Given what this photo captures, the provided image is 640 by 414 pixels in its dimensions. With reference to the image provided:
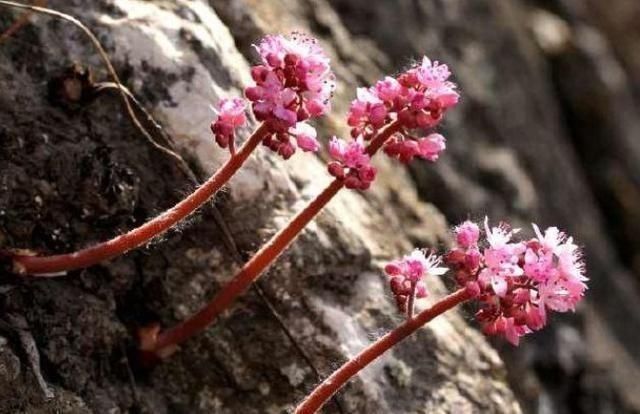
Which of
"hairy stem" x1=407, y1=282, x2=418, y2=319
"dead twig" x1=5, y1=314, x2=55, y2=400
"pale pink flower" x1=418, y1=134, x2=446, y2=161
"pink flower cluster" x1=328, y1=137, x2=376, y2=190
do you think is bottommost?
"dead twig" x1=5, y1=314, x2=55, y2=400

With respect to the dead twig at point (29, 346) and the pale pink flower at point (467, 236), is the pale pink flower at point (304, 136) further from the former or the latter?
the dead twig at point (29, 346)

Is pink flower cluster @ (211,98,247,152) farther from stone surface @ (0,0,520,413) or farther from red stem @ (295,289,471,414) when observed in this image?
red stem @ (295,289,471,414)

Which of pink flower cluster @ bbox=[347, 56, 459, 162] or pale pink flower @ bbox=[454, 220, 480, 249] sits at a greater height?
pink flower cluster @ bbox=[347, 56, 459, 162]

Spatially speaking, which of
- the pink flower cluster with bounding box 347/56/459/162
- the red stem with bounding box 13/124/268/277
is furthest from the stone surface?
the pink flower cluster with bounding box 347/56/459/162

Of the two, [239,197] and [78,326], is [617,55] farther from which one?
[78,326]

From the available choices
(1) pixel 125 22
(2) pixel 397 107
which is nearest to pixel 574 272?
(2) pixel 397 107

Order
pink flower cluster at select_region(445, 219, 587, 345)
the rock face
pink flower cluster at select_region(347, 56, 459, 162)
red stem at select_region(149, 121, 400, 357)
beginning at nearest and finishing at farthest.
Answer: pink flower cluster at select_region(445, 219, 587, 345), pink flower cluster at select_region(347, 56, 459, 162), red stem at select_region(149, 121, 400, 357), the rock face

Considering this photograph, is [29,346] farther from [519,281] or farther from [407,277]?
[519,281]
